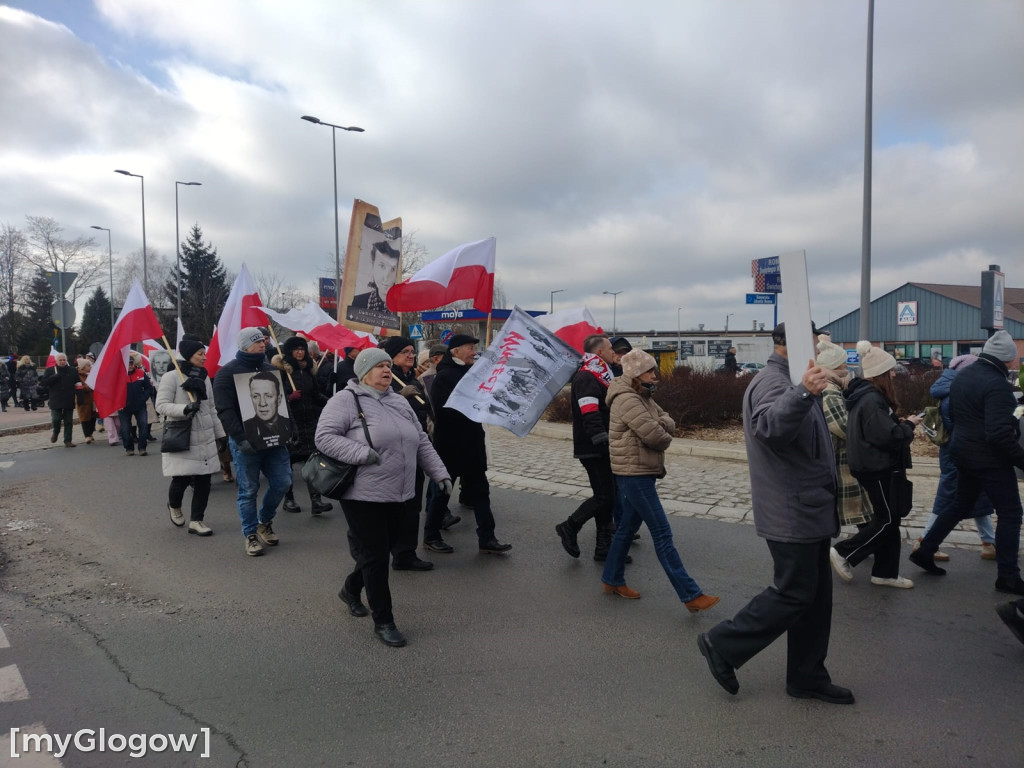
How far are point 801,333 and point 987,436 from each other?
8.49 feet

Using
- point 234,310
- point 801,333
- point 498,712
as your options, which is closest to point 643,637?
point 498,712

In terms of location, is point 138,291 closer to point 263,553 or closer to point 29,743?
point 263,553

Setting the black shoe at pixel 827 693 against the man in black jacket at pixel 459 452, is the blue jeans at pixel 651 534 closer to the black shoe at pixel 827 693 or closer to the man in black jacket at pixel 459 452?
the black shoe at pixel 827 693

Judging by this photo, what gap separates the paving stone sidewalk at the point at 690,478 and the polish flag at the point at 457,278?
2639mm

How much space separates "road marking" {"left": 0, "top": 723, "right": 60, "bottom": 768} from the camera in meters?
3.06

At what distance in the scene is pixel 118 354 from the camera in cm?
847

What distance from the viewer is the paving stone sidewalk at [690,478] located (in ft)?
24.2

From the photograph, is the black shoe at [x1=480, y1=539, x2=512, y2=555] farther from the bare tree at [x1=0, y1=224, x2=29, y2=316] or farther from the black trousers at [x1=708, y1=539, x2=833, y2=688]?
the bare tree at [x1=0, y1=224, x2=29, y2=316]

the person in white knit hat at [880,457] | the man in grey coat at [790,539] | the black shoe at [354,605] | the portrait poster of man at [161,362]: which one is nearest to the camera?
the man in grey coat at [790,539]

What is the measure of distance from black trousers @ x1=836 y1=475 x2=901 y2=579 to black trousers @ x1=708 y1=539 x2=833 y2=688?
1.85m

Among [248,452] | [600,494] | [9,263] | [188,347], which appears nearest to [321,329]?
[188,347]

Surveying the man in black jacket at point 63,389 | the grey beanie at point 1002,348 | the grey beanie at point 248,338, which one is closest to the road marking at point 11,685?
the grey beanie at point 248,338

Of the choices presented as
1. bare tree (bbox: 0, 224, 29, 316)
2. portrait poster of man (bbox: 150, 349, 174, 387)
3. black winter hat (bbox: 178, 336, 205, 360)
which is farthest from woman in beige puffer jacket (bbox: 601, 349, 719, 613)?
bare tree (bbox: 0, 224, 29, 316)

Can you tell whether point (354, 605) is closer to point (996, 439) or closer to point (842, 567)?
point (842, 567)
